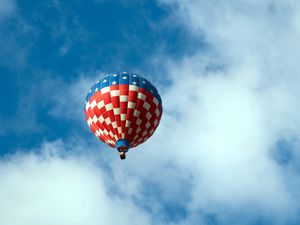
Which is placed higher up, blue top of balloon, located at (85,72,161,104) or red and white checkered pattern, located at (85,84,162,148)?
blue top of balloon, located at (85,72,161,104)

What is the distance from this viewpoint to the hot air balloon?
154 ft

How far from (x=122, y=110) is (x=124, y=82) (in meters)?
1.92

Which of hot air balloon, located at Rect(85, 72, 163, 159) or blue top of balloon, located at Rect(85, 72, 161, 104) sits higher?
blue top of balloon, located at Rect(85, 72, 161, 104)

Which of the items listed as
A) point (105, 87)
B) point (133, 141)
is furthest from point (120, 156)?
point (105, 87)

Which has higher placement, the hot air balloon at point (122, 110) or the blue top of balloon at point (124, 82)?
the blue top of balloon at point (124, 82)

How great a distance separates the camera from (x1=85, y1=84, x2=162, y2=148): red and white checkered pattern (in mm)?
46875

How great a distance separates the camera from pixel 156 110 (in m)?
48.3

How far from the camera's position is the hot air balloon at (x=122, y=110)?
46.9 metres

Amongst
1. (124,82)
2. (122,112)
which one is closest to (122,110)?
(122,112)

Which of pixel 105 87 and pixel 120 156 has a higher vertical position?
pixel 105 87

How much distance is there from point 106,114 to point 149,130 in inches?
122

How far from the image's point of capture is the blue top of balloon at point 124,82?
47.6m

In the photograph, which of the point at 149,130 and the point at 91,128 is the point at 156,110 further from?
the point at 91,128

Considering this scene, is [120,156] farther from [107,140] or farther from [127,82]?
[127,82]
